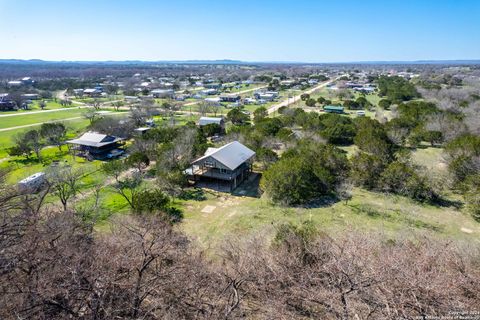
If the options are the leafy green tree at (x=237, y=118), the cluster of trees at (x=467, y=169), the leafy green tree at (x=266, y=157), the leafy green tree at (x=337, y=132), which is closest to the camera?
the cluster of trees at (x=467, y=169)

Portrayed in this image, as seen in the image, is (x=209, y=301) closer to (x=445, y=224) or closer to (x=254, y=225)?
(x=254, y=225)

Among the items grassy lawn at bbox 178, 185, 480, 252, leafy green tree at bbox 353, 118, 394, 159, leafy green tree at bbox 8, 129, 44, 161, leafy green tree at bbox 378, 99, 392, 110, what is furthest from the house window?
leafy green tree at bbox 378, 99, 392, 110

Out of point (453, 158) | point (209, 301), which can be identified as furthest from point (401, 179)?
point (209, 301)

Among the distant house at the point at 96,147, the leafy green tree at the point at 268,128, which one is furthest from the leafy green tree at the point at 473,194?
the distant house at the point at 96,147

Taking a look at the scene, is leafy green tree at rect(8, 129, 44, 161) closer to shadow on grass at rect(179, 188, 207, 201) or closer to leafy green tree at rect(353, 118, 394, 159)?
shadow on grass at rect(179, 188, 207, 201)

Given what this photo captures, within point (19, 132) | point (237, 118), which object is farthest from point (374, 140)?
point (19, 132)

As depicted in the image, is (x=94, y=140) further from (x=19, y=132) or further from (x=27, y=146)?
(x=19, y=132)

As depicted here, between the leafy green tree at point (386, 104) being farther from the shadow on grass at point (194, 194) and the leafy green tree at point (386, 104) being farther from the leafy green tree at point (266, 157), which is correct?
the shadow on grass at point (194, 194)
